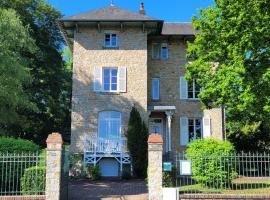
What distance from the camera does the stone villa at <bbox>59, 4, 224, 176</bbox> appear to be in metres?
24.9

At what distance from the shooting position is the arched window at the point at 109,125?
25000mm

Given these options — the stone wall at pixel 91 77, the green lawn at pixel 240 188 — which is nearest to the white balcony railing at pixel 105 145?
the stone wall at pixel 91 77

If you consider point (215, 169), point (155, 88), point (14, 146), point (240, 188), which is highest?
point (155, 88)

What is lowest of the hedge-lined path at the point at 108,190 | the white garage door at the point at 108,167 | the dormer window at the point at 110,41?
the hedge-lined path at the point at 108,190

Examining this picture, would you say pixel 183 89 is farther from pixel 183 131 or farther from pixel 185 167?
pixel 185 167

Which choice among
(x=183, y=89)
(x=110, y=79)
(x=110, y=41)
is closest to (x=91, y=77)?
(x=110, y=79)

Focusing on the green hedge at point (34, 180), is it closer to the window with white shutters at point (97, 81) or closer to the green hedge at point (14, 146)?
the green hedge at point (14, 146)

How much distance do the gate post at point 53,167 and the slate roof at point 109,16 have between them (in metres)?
12.7

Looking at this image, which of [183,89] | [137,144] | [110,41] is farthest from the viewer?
[183,89]

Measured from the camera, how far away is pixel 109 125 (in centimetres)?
2516

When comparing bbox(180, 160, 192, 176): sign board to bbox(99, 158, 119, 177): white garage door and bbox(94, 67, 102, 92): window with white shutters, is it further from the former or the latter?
bbox(94, 67, 102, 92): window with white shutters

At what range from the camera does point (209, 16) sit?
18.5m

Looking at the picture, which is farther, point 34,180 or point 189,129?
point 189,129

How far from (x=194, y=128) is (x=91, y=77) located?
7.68 m
